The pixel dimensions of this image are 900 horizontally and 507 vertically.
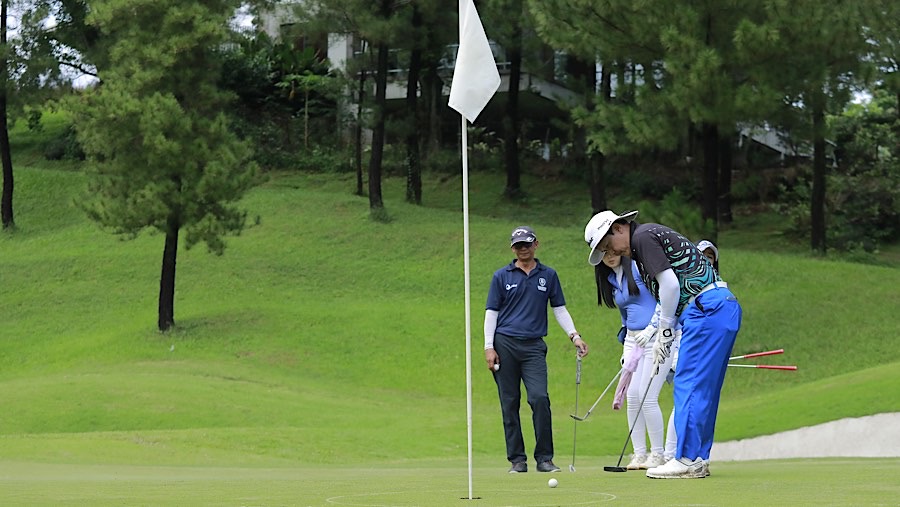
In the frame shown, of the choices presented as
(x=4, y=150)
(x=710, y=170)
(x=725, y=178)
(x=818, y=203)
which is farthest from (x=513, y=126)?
(x=710, y=170)

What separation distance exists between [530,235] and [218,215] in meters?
19.1

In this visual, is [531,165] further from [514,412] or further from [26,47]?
[514,412]

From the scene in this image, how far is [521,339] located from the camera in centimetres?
1139

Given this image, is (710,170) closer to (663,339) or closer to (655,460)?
(655,460)

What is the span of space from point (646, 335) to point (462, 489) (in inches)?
105

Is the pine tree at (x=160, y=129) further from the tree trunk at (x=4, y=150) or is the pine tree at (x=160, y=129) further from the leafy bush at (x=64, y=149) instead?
the leafy bush at (x=64, y=149)

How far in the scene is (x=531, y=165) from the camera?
53.8 meters

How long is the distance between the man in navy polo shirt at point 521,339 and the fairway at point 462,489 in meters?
0.41

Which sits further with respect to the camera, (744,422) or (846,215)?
(846,215)

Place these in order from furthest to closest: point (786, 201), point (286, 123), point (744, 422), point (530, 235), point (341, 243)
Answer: point (286, 123) → point (786, 201) → point (341, 243) → point (744, 422) → point (530, 235)

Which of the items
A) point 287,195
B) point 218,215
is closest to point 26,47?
point 287,195

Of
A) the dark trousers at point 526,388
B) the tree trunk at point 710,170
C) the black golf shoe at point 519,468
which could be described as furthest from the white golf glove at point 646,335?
the tree trunk at point 710,170

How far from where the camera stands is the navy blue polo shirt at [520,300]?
11.4 metres

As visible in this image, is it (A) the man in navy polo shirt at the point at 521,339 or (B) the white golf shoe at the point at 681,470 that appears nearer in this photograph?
(B) the white golf shoe at the point at 681,470
